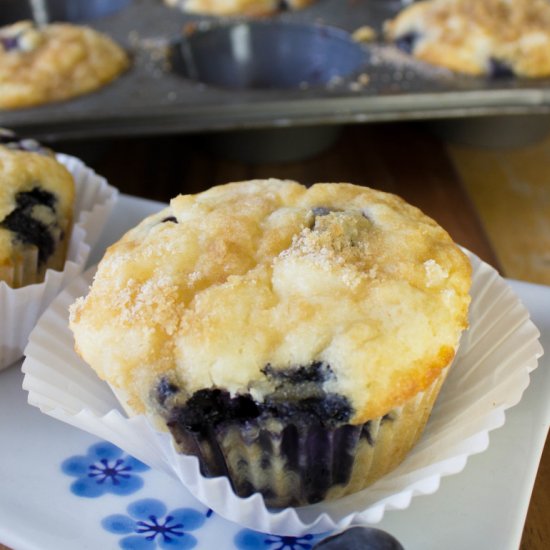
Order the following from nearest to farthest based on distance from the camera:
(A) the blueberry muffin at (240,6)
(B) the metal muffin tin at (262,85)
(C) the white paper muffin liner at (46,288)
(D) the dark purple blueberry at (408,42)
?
(C) the white paper muffin liner at (46,288) → (B) the metal muffin tin at (262,85) → (D) the dark purple blueberry at (408,42) → (A) the blueberry muffin at (240,6)

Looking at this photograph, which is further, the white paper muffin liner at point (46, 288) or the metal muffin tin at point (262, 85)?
the metal muffin tin at point (262, 85)

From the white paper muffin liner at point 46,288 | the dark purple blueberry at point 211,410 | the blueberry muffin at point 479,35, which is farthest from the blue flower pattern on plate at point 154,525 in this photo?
the blueberry muffin at point 479,35

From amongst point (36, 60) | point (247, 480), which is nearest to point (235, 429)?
point (247, 480)

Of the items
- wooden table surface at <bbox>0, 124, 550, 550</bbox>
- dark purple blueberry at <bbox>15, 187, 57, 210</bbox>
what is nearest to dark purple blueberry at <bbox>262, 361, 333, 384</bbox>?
dark purple blueberry at <bbox>15, 187, 57, 210</bbox>

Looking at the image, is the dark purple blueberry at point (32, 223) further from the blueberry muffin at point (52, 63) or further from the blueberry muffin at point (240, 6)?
the blueberry muffin at point (240, 6)

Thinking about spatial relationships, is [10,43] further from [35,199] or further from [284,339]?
[284,339]

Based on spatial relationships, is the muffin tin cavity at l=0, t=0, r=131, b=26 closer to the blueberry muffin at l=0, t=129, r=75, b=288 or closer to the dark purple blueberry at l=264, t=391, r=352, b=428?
the blueberry muffin at l=0, t=129, r=75, b=288

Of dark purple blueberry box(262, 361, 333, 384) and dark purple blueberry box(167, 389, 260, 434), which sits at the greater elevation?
dark purple blueberry box(262, 361, 333, 384)
